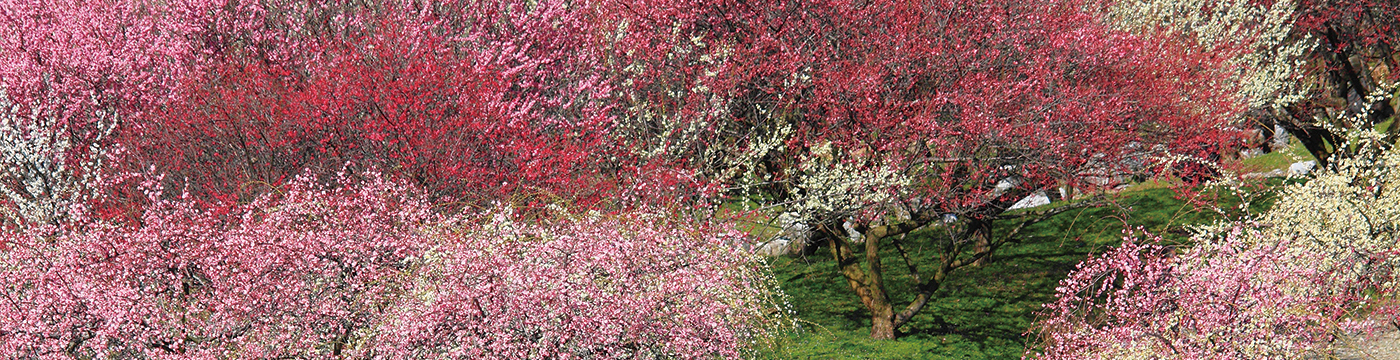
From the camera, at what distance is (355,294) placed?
10047 mm

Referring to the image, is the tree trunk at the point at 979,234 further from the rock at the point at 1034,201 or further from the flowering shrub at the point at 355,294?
the flowering shrub at the point at 355,294

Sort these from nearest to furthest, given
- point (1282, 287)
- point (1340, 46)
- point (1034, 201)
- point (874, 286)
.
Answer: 1. point (1282, 287)
2. point (874, 286)
3. point (1340, 46)
4. point (1034, 201)

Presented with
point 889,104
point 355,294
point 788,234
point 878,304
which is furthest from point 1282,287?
point 355,294

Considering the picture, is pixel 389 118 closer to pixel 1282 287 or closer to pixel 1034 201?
pixel 1282 287

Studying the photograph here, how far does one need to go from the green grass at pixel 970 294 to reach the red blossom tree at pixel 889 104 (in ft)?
2.96

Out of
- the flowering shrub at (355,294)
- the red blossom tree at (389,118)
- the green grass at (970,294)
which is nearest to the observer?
the flowering shrub at (355,294)

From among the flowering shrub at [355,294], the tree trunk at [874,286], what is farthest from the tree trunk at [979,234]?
the flowering shrub at [355,294]

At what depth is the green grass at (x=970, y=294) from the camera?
1608 centimetres

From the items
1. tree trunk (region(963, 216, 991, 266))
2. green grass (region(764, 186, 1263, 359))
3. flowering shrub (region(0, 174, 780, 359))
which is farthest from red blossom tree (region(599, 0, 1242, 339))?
flowering shrub (region(0, 174, 780, 359))

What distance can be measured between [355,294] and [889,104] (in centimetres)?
914

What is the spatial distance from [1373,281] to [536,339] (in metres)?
9.51

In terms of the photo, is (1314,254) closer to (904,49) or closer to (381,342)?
(904,49)

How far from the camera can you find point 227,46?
1850cm

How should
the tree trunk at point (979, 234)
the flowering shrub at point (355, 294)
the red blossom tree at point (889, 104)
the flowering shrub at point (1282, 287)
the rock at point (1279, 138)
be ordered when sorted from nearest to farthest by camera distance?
1. the flowering shrub at point (355, 294)
2. the flowering shrub at point (1282, 287)
3. the red blossom tree at point (889, 104)
4. the tree trunk at point (979, 234)
5. the rock at point (1279, 138)
